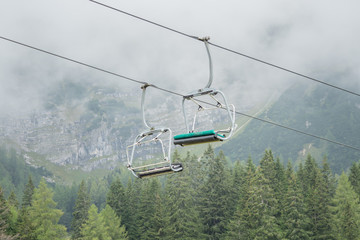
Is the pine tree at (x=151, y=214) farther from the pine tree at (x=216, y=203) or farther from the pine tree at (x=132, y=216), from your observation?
the pine tree at (x=216, y=203)

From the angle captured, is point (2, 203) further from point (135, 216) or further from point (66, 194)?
point (66, 194)

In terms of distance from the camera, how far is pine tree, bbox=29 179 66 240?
190 feet

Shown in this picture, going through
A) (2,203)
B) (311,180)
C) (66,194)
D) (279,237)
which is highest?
(66,194)

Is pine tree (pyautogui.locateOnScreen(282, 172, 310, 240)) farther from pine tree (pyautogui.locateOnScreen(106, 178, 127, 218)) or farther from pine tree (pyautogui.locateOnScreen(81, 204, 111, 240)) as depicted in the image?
pine tree (pyautogui.locateOnScreen(106, 178, 127, 218))

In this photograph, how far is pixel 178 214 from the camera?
205ft

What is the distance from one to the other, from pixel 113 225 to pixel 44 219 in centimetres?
924

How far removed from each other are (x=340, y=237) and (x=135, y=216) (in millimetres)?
29781

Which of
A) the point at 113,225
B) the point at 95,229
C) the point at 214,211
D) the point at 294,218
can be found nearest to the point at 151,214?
the point at 113,225

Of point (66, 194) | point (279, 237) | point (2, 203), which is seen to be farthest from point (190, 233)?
point (66, 194)

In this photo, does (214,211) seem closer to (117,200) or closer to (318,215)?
(318,215)

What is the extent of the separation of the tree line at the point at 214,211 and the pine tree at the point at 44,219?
119 mm

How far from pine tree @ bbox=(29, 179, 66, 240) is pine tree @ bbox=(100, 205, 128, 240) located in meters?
5.93

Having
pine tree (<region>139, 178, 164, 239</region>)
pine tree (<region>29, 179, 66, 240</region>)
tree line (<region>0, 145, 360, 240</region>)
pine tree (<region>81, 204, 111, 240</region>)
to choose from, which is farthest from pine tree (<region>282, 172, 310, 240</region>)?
pine tree (<region>29, 179, 66, 240</region>)

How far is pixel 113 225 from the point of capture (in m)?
65.2
